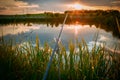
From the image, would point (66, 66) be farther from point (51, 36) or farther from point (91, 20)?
point (91, 20)

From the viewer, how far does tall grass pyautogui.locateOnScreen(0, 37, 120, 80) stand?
5.22 metres

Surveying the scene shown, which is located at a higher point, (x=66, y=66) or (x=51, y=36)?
(x=66, y=66)

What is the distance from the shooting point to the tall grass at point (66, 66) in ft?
17.1

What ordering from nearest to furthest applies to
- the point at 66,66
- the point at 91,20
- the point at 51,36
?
the point at 66,66 < the point at 51,36 < the point at 91,20

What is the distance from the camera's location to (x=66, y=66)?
534 centimetres

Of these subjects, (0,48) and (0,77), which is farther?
(0,48)

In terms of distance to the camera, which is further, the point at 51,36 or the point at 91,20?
the point at 91,20

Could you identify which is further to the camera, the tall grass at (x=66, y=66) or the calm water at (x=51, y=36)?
the calm water at (x=51, y=36)

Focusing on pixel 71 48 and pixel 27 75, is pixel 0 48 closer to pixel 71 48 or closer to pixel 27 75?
pixel 27 75

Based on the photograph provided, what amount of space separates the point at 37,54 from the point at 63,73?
76cm

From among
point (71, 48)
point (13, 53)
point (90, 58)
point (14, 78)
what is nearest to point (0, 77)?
point (14, 78)

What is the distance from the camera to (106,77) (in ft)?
17.5

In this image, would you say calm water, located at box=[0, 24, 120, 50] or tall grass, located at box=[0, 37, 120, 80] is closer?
tall grass, located at box=[0, 37, 120, 80]

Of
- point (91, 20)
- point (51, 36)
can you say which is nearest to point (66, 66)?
point (51, 36)
